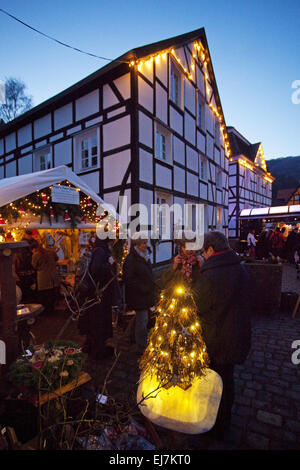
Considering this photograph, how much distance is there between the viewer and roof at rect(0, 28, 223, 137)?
7840 millimetres

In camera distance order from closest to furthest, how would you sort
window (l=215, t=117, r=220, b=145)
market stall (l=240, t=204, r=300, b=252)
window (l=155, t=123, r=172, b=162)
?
window (l=155, t=123, r=172, b=162) → window (l=215, t=117, r=220, b=145) → market stall (l=240, t=204, r=300, b=252)

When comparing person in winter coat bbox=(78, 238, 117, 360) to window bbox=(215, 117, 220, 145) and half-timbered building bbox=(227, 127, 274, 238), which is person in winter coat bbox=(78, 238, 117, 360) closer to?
window bbox=(215, 117, 220, 145)

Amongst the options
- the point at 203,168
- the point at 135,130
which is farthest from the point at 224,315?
the point at 203,168

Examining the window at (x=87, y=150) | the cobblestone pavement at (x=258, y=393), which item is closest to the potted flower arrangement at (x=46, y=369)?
the cobblestone pavement at (x=258, y=393)

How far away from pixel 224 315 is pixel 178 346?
48cm

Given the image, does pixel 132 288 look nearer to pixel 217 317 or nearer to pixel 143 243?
pixel 143 243

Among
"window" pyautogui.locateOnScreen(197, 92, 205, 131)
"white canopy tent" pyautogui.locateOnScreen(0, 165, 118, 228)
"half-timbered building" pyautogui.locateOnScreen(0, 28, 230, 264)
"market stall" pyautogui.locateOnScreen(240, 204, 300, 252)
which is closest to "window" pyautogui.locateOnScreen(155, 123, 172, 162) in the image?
"half-timbered building" pyautogui.locateOnScreen(0, 28, 230, 264)

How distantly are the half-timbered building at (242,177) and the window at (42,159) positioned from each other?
15128 millimetres

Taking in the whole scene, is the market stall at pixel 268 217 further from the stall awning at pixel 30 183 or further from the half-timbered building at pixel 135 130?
the stall awning at pixel 30 183

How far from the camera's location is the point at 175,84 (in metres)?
11.1

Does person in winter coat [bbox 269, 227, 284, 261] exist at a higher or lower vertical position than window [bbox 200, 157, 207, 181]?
lower

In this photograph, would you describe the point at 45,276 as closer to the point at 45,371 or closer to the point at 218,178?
the point at 45,371

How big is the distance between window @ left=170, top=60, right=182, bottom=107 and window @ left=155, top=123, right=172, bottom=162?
1866mm
